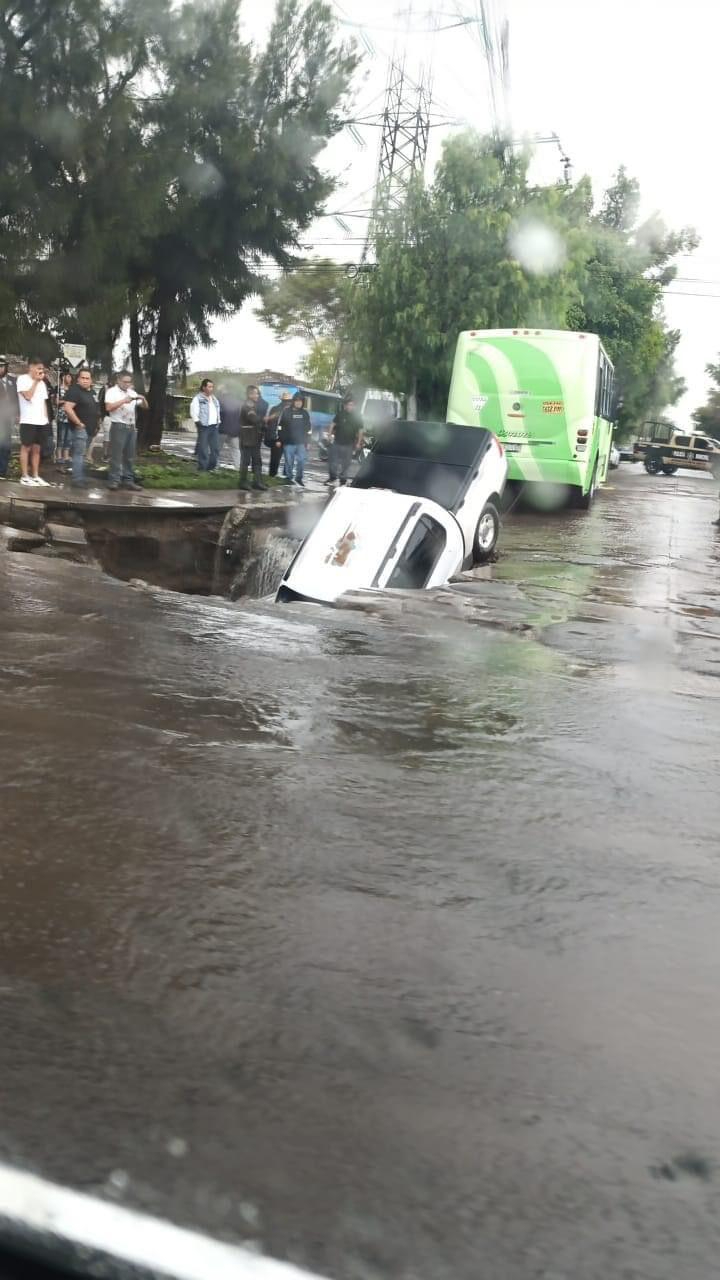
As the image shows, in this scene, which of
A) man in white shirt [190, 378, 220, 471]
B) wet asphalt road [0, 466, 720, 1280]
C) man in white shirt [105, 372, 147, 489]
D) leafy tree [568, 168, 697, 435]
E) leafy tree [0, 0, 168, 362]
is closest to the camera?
wet asphalt road [0, 466, 720, 1280]

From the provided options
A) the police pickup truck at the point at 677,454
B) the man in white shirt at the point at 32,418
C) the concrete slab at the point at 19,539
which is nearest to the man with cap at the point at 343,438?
the man in white shirt at the point at 32,418

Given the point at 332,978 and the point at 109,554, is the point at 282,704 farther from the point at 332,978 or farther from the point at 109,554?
the point at 109,554

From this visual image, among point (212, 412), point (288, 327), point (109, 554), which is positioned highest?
point (288, 327)

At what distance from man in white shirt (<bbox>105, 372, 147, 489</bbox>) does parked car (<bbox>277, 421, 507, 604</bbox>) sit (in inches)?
153

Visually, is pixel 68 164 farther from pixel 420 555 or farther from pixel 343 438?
pixel 420 555

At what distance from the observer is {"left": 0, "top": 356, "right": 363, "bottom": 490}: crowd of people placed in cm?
1426

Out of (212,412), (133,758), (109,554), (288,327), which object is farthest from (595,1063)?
(288,327)

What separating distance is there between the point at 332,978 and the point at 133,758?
1768 millimetres

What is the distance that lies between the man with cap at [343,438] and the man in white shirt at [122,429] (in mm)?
5154

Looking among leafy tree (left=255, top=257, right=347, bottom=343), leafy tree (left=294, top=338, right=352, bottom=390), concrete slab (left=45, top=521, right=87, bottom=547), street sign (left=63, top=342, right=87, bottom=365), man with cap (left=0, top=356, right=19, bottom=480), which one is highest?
leafy tree (left=255, top=257, right=347, bottom=343)

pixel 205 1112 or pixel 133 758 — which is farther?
pixel 133 758

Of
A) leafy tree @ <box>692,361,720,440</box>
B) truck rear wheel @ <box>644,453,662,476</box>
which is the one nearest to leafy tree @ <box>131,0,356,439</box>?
truck rear wheel @ <box>644,453,662,476</box>

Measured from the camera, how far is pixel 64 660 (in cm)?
584

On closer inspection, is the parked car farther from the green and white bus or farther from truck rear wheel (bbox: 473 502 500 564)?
the green and white bus
